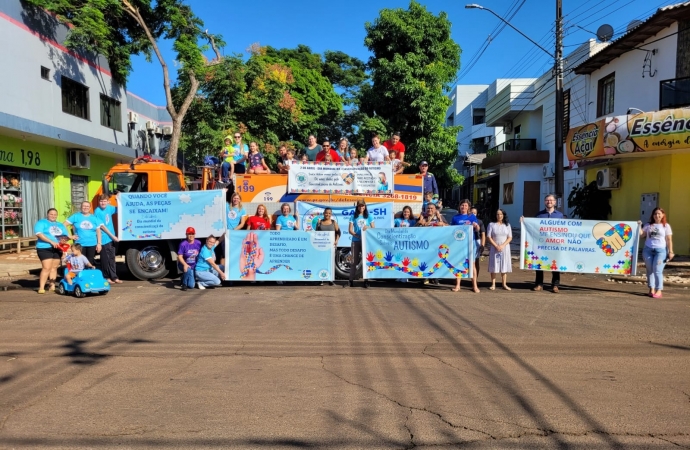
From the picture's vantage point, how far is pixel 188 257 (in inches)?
400

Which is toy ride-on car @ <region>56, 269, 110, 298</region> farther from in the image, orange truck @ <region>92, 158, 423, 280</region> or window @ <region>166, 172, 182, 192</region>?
window @ <region>166, 172, 182, 192</region>

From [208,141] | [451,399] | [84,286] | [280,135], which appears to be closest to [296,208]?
[84,286]

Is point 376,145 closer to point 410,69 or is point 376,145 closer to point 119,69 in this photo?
point 410,69

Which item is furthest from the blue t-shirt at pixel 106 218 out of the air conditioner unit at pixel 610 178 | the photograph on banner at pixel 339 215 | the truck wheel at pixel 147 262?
the air conditioner unit at pixel 610 178

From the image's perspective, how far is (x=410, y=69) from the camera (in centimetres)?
2186

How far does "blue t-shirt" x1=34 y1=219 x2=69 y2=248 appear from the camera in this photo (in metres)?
9.48

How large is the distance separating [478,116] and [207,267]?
37.7 metres

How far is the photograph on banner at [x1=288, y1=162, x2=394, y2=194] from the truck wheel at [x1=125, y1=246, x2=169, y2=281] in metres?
3.21

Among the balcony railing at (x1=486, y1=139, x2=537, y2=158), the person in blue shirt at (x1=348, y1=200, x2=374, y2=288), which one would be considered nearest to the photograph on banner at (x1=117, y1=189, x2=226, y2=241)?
the person in blue shirt at (x1=348, y1=200, x2=374, y2=288)

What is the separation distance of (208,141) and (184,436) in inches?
774

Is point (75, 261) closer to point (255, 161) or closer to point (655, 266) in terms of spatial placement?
point (255, 161)

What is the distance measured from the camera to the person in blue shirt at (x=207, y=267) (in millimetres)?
10008

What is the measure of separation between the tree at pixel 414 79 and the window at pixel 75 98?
11.6m

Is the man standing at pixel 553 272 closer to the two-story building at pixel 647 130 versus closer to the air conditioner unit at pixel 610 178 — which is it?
the two-story building at pixel 647 130
